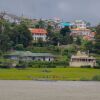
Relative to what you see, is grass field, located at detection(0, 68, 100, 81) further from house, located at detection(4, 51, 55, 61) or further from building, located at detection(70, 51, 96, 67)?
house, located at detection(4, 51, 55, 61)

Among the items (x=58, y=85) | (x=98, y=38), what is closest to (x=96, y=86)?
(x=58, y=85)

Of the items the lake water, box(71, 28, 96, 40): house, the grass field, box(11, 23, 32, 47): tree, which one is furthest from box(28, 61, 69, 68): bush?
box(71, 28, 96, 40): house

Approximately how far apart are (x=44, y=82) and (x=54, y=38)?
42.6 metres

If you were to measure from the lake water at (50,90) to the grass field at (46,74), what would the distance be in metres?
2.88

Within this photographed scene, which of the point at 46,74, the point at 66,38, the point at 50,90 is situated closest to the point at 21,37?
the point at 66,38

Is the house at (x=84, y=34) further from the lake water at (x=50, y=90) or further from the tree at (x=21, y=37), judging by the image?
the lake water at (x=50, y=90)

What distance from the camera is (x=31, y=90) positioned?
46.5m

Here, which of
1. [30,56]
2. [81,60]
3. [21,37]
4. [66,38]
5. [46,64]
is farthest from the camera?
[66,38]

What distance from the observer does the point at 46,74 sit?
63.1 metres

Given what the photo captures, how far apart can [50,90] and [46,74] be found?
15.8 m

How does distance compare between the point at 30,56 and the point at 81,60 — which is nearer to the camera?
the point at 81,60

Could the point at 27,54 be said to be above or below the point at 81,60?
above

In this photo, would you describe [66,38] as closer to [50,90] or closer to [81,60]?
[81,60]

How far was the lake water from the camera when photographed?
41469mm
